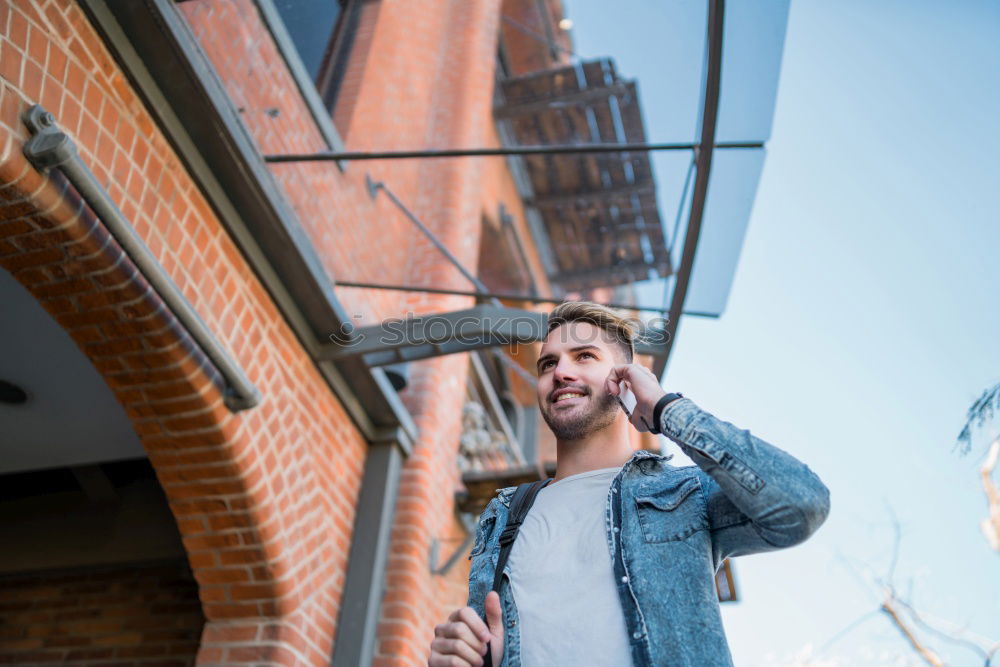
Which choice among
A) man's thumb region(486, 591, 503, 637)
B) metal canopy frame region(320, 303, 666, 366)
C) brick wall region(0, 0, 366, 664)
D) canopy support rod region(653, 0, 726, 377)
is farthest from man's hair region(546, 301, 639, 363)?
metal canopy frame region(320, 303, 666, 366)

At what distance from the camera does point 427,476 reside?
4.61 m

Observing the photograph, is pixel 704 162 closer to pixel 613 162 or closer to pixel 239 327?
pixel 239 327

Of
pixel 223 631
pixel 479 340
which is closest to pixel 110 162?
pixel 479 340

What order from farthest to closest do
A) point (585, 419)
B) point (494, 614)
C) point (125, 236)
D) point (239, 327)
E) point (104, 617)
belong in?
point (104, 617), point (239, 327), point (125, 236), point (585, 419), point (494, 614)

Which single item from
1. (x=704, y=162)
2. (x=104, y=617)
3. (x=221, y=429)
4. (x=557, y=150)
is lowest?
(x=104, y=617)

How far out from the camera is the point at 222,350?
121 inches

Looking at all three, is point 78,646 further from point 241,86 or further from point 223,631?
point 241,86

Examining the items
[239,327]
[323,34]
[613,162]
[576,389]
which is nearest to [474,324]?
[239,327]

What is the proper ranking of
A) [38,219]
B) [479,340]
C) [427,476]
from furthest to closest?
[427,476] < [479,340] < [38,219]

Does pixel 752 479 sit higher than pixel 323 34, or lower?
lower

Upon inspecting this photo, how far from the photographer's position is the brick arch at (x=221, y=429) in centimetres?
266

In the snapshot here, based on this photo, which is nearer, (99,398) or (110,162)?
(110,162)

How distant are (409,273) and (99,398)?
2.60 metres

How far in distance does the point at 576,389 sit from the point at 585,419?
6cm
